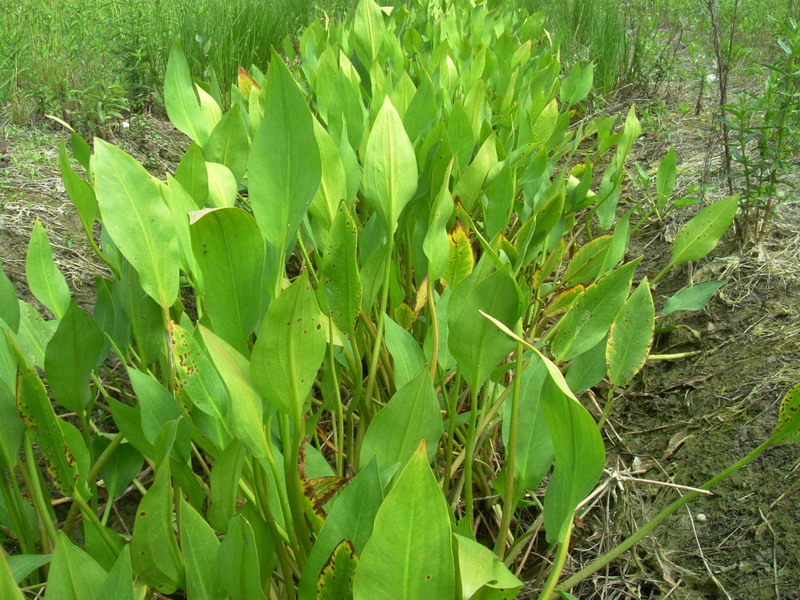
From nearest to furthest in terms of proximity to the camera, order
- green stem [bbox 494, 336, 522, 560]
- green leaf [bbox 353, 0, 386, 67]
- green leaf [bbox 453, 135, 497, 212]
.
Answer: green stem [bbox 494, 336, 522, 560]
green leaf [bbox 453, 135, 497, 212]
green leaf [bbox 353, 0, 386, 67]

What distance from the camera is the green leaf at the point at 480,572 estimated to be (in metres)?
0.71

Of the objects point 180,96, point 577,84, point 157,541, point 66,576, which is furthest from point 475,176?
point 577,84

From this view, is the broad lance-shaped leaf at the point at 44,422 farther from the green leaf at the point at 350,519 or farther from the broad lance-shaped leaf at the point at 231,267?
the green leaf at the point at 350,519

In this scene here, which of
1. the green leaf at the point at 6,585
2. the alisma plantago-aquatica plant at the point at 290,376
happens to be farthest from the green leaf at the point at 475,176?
the green leaf at the point at 6,585

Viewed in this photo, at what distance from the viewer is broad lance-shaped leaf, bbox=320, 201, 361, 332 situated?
3.30 feet

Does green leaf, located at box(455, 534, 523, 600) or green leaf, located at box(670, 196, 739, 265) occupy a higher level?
green leaf, located at box(455, 534, 523, 600)

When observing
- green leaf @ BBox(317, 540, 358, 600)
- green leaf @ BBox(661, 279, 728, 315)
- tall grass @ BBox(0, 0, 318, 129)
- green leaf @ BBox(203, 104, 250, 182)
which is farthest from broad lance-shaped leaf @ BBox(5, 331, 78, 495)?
tall grass @ BBox(0, 0, 318, 129)

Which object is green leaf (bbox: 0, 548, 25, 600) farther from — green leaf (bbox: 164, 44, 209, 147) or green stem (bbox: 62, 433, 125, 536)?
green leaf (bbox: 164, 44, 209, 147)

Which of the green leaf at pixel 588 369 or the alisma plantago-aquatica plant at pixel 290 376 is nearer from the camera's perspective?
the alisma plantago-aquatica plant at pixel 290 376

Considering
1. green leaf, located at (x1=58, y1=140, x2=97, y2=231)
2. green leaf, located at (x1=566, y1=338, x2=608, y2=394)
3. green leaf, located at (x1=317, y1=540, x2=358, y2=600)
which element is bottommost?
green leaf, located at (x1=566, y1=338, x2=608, y2=394)

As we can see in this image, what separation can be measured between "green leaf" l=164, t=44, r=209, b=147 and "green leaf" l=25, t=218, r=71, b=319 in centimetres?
36

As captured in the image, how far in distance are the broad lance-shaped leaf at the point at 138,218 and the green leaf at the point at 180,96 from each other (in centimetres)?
→ 48

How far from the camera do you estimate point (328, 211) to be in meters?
1.18

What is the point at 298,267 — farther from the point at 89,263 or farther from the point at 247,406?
the point at 247,406
